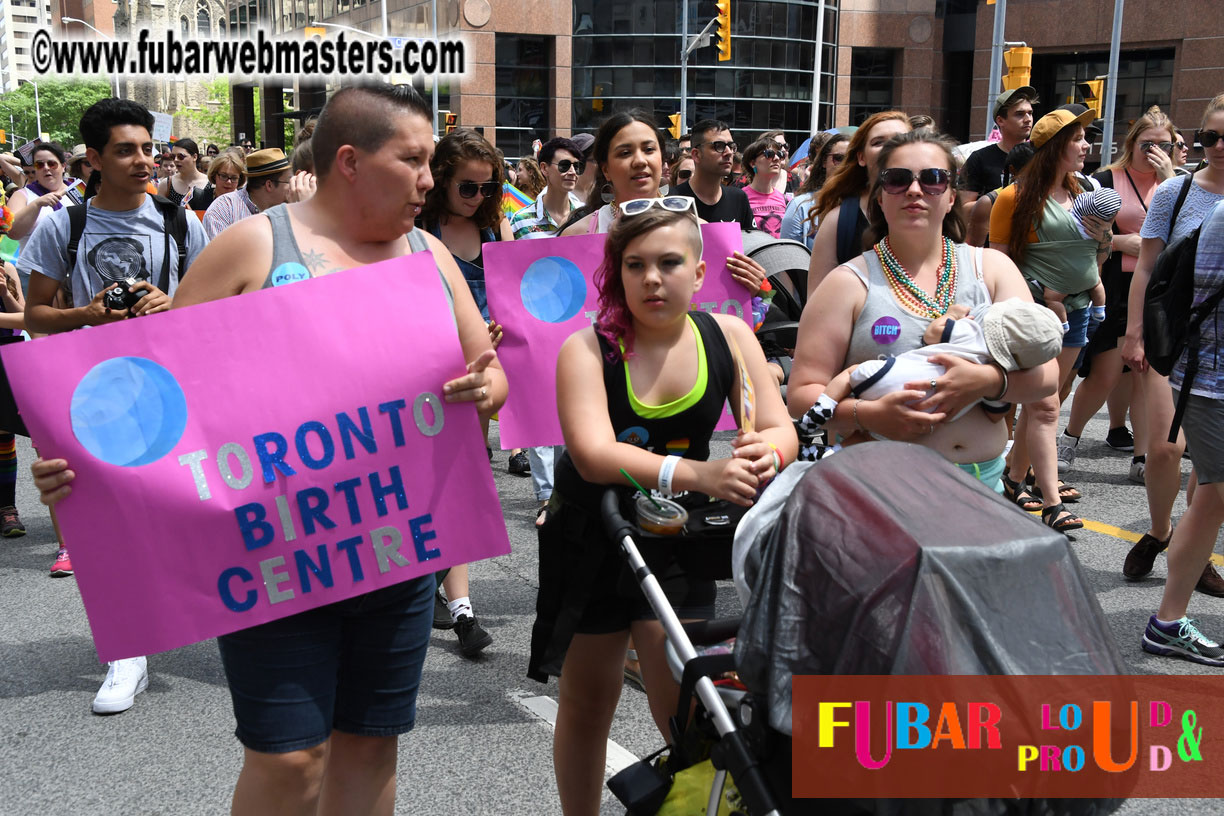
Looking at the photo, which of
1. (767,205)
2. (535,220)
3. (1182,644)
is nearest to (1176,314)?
(1182,644)

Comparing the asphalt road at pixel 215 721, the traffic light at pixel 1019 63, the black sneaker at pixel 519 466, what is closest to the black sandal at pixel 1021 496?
the asphalt road at pixel 215 721

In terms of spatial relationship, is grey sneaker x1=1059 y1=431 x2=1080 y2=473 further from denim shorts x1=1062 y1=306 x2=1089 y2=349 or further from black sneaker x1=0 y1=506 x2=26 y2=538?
black sneaker x1=0 y1=506 x2=26 y2=538

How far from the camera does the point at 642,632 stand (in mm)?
2906

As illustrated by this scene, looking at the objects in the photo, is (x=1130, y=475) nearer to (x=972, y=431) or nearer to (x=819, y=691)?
(x=972, y=431)

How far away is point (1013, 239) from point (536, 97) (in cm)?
4668

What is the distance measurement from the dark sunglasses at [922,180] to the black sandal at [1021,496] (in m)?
3.57

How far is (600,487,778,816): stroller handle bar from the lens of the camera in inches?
73.3

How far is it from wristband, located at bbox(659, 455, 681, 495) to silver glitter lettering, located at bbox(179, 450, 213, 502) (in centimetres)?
100

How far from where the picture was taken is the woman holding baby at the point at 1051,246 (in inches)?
244

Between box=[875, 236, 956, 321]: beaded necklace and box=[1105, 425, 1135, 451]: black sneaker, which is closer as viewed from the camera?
box=[875, 236, 956, 321]: beaded necklace

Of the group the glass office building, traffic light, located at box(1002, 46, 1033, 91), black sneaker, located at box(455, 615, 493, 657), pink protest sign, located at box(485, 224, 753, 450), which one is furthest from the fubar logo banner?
the glass office building

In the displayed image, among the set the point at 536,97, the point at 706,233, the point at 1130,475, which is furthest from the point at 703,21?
the point at 706,233

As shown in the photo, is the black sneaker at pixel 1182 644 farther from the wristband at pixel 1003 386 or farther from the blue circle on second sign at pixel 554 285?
the blue circle on second sign at pixel 554 285

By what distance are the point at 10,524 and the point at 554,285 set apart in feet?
14.1
